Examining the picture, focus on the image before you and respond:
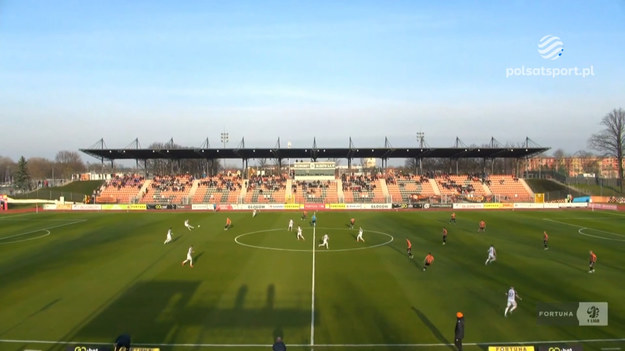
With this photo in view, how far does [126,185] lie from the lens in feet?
248

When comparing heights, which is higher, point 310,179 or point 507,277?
point 310,179

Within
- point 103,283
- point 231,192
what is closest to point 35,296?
point 103,283

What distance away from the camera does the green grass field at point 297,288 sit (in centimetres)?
1529

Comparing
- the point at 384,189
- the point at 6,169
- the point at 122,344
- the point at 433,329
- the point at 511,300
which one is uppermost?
the point at 6,169

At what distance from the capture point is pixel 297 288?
21.0 metres

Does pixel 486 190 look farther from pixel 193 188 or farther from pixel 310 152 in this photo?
pixel 193 188

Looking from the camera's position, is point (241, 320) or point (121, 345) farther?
point (241, 320)

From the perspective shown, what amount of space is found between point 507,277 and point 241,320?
49.4 ft

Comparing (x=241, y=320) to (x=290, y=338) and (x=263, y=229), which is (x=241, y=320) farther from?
(x=263, y=229)

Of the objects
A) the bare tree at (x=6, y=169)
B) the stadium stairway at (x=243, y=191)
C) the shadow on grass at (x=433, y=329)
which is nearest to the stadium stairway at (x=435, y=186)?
the stadium stairway at (x=243, y=191)

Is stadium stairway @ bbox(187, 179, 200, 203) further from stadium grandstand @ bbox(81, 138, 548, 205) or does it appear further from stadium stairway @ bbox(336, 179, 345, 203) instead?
stadium stairway @ bbox(336, 179, 345, 203)

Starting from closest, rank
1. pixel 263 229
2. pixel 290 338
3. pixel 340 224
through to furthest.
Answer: pixel 290 338 < pixel 263 229 < pixel 340 224

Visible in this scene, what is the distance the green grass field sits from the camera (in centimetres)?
1529

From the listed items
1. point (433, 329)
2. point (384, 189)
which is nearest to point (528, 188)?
point (384, 189)
